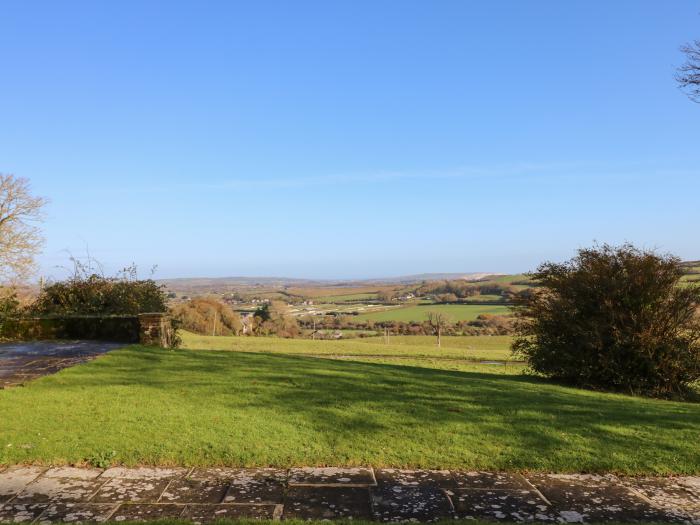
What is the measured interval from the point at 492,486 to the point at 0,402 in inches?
240

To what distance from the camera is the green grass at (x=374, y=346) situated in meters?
22.5

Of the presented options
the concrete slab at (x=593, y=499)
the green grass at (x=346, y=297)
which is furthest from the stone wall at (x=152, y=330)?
the green grass at (x=346, y=297)

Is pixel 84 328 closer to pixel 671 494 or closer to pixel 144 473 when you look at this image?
pixel 144 473

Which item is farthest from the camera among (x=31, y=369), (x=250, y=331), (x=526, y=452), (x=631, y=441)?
(x=250, y=331)

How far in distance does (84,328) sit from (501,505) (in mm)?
12553

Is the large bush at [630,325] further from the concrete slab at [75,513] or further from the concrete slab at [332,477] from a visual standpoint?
the concrete slab at [75,513]

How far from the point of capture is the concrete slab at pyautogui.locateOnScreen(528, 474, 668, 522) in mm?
3654

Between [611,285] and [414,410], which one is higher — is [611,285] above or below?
above

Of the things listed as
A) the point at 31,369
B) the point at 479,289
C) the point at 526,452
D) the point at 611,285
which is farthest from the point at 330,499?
the point at 479,289

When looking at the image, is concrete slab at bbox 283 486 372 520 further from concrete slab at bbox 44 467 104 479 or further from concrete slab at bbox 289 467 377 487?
concrete slab at bbox 44 467 104 479

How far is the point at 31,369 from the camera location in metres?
8.51

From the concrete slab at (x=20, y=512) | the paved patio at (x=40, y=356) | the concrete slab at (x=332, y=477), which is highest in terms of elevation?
the paved patio at (x=40, y=356)

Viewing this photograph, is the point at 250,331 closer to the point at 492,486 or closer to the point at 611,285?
the point at 611,285

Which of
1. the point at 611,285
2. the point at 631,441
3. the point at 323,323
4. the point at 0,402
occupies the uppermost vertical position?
the point at 611,285
